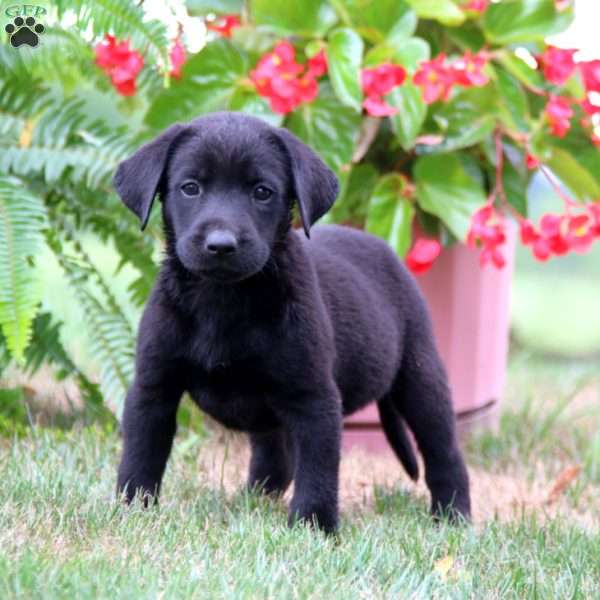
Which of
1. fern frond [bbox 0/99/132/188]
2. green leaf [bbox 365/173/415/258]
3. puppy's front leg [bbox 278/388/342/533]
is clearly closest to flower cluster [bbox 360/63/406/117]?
green leaf [bbox 365/173/415/258]

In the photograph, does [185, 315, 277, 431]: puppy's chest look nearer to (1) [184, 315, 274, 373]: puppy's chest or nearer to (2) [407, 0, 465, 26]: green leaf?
(1) [184, 315, 274, 373]: puppy's chest

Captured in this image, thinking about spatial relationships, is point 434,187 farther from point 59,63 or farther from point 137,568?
point 137,568

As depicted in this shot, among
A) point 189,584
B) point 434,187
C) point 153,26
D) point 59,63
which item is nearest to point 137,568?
point 189,584

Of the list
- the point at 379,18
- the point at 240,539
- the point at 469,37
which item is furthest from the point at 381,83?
the point at 240,539

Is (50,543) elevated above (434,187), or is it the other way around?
(434,187)

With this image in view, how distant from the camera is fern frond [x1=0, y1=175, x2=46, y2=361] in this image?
374 centimetres

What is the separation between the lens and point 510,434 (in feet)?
16.6

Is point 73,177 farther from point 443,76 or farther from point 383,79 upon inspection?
point 443,76

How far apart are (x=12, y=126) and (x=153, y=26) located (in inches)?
32.8

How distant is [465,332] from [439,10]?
1411 millimetres

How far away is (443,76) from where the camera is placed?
4.16 metres

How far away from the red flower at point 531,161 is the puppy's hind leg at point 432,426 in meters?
1.20

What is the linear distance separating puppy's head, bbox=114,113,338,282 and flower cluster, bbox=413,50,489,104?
3.89 ft

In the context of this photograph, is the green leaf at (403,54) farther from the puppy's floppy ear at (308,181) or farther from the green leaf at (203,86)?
the puppy's floppy ear at (308,181)
